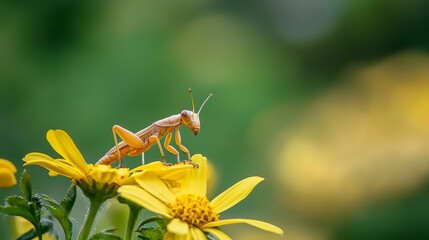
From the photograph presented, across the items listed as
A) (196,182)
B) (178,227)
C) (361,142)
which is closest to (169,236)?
(178,227)

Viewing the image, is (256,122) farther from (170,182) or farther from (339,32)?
(170,182)

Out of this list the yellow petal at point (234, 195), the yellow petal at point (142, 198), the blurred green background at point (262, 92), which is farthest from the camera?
the blurred green background at point (262, 92)

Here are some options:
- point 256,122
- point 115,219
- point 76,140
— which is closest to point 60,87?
point 76,140

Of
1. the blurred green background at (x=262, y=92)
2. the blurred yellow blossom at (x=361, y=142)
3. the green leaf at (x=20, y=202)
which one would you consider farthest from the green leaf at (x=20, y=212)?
the blurred yellow blossom at (x=361, y=142)

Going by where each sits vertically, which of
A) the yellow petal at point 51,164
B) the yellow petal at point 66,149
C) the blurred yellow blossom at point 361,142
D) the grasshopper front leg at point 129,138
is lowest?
the yellow petal at point 51,164

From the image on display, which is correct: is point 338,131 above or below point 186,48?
below

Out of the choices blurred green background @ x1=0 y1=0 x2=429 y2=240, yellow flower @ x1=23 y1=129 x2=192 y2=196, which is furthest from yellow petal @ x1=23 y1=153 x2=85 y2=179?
blurred green background @ x1=0 y1=0 x2=429 y2=240

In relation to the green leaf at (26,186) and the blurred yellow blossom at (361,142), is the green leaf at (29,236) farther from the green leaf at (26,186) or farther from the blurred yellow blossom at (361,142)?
the blurred yellow blossom at (361,142)

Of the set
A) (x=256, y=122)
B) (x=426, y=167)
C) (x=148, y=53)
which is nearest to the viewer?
(x=426, y=167)
